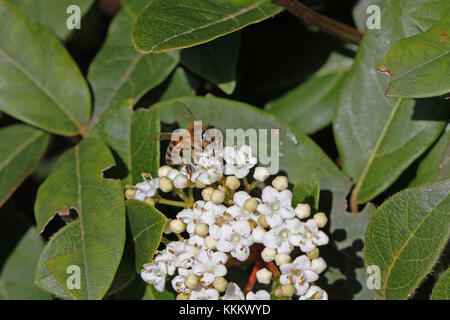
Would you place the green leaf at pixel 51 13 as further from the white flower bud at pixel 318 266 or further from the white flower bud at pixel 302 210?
the white flower bud at pixel 318 266

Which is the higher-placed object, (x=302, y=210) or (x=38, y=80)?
(x=38, y=80)

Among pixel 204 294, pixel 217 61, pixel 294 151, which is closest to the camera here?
pixel 204 294

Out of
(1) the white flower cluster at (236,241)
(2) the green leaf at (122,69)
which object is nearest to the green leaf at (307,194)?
(1) the white flower cluster at (236,241)

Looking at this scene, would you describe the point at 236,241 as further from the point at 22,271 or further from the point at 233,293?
the point at 22,271

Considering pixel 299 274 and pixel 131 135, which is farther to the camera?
pixel 131 135

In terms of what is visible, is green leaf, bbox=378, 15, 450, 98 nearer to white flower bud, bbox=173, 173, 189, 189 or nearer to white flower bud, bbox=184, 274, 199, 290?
white flower bud, bbox=173, 173, 189, 189

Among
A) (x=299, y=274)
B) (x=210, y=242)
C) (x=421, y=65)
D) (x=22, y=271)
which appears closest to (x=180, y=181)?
(x=210, y=242)
